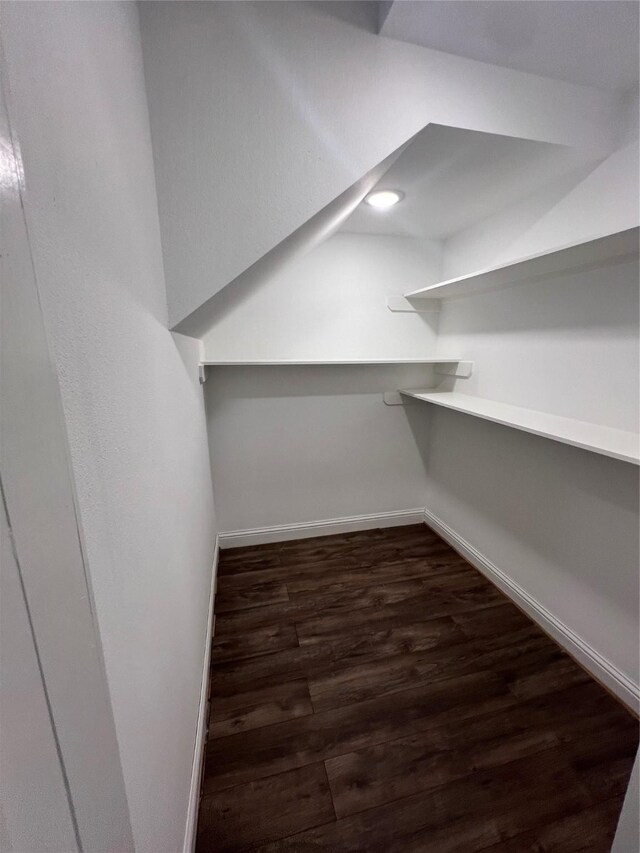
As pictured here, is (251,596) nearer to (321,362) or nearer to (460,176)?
(321,362)

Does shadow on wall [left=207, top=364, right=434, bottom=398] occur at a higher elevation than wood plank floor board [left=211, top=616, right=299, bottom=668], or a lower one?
higher

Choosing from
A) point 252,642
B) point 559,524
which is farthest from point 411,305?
point 252,642

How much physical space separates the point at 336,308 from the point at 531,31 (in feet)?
4.55

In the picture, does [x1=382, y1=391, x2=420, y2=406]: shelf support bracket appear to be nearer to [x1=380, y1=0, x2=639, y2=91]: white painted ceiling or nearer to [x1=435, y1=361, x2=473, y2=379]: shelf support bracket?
[x1=435, y1=361, x2=473, y2=379]: shelf support bracket

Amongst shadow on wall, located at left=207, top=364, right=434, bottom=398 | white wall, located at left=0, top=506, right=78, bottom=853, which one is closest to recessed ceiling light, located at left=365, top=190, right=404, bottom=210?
shadow on wall, located at left=207, top=364, right=434, bottom=398

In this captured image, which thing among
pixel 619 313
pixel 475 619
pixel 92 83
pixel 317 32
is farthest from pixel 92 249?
pixel 475 619

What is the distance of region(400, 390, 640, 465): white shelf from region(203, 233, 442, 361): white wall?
67 cm

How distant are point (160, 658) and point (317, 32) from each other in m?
1.73

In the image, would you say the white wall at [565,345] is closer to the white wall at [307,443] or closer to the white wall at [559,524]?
the white wall at [559,524]

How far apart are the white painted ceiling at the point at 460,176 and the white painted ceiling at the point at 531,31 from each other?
0.67 ft

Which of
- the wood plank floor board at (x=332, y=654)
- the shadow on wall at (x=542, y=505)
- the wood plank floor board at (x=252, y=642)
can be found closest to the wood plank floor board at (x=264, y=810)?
the wood plank floor board at (x=332, y=654)

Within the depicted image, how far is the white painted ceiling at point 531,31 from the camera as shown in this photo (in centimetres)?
90

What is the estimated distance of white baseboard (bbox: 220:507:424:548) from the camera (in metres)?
2.38

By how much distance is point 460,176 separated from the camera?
1.45 metres
